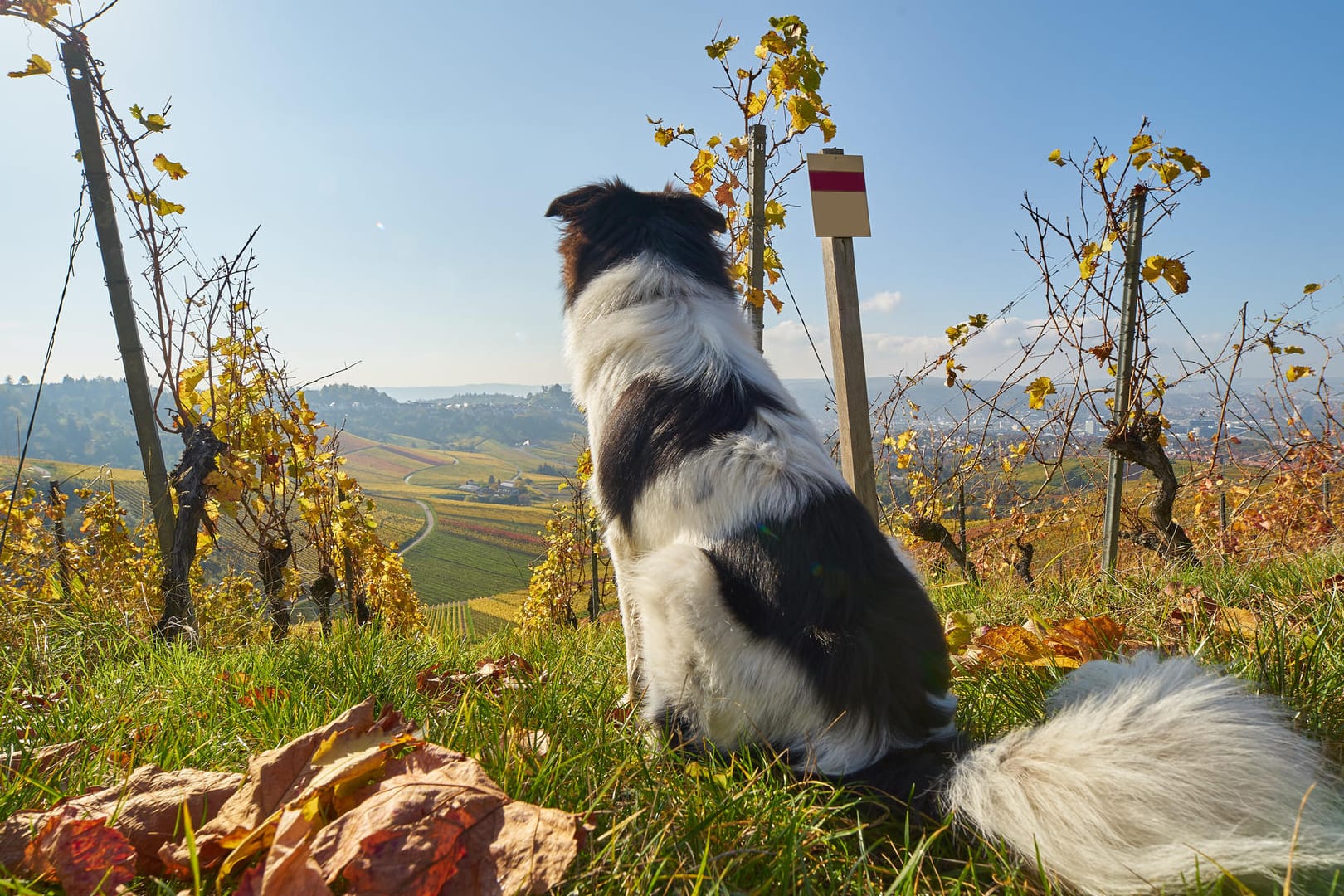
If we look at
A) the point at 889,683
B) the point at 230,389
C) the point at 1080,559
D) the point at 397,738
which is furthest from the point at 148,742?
the point at 1080,559

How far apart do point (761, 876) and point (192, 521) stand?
→ 399 centimetres

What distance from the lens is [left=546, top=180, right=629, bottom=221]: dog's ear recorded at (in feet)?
10.3

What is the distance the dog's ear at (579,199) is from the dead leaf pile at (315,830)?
252cm

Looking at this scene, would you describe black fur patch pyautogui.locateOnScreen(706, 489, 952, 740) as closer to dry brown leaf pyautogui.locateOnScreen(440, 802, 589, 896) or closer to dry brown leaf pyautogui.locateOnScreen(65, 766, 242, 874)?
dry brown leaf pyautogui.locateOnScreen(440, 802, 589, 896)

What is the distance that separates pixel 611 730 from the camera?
74.6 inches

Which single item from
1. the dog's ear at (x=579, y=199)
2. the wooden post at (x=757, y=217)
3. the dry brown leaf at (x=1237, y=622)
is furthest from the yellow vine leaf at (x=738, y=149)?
the dry brown leaf at (x=1237, y=622)

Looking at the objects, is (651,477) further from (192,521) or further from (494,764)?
(192,521)

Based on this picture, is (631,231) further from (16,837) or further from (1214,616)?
(1214,616)

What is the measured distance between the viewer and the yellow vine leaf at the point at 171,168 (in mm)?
3855

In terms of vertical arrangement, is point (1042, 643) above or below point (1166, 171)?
below

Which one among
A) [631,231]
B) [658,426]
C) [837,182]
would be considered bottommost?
[658,426]

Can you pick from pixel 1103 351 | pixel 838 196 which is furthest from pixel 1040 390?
pixel 838 196

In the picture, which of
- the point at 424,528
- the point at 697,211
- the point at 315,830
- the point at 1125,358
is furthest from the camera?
the point at 424,528

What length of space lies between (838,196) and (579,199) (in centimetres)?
129
